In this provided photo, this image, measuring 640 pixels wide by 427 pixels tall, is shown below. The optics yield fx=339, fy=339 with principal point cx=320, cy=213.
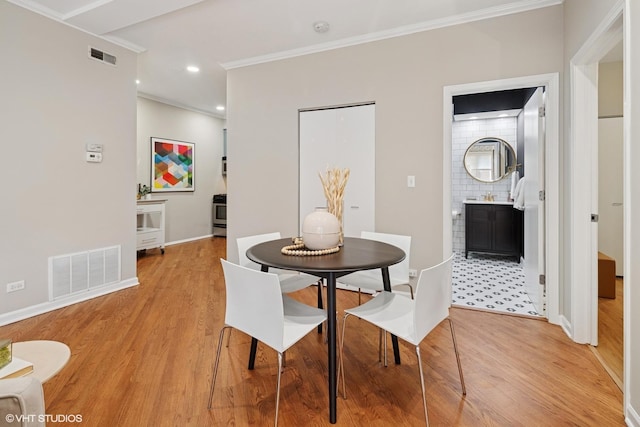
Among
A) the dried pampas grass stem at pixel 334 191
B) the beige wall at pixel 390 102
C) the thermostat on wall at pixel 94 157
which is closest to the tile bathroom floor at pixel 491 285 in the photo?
the beige wall at pixel 390 102

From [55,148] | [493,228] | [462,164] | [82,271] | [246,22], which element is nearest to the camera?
[55,148]

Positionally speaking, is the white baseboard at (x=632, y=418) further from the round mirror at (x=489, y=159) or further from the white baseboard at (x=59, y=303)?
the round mirror at (x=489, y=159)

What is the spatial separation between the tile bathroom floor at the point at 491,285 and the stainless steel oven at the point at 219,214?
4691 mm

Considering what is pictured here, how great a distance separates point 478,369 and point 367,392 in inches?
29.2

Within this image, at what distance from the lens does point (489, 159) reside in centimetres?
539

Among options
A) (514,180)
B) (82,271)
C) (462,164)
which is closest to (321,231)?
(82,271)

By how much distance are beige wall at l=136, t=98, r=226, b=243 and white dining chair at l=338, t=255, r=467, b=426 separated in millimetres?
5226

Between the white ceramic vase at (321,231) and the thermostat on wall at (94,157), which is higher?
the thermostat on wall at (94,157)

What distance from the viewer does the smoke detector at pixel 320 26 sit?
10.4ft

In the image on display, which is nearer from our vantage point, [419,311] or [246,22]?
[419,311]

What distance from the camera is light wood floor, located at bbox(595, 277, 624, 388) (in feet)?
6.79

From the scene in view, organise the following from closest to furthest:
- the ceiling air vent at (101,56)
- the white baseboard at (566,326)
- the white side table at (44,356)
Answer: the white side table at (44,356) < the white baseboard at (566,326) < the ceiling air vent at (101,56)

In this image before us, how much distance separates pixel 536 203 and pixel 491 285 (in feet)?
4.04

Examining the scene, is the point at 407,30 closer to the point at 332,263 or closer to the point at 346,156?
the point at 346,156
